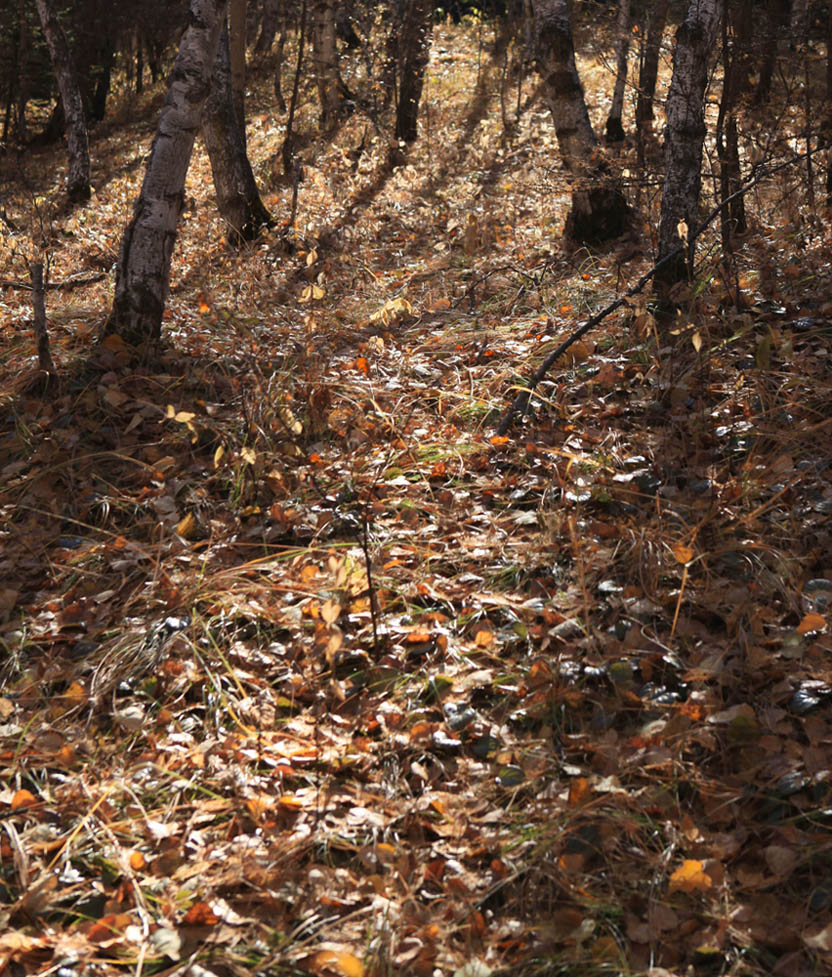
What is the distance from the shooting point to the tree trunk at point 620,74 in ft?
35.6

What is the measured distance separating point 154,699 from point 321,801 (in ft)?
2.75

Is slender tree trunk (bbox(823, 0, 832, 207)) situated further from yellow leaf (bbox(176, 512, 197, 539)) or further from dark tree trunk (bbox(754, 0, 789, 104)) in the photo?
yellow leaf (bbox(176, 512, 197, 539))

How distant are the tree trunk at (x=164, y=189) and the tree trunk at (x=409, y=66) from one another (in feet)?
25.3

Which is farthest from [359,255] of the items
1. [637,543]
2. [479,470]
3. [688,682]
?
[688,682]

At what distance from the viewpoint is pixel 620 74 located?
10.9m

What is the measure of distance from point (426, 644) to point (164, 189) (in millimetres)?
3575

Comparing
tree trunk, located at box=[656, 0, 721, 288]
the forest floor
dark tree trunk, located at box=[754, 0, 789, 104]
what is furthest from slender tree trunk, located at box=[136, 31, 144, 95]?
tree trunk, located at box=[656, 0, 721, 288]

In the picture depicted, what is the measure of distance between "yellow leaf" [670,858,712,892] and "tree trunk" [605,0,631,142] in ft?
33.8

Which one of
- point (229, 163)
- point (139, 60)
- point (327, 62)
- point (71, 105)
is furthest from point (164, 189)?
point (139, 60)

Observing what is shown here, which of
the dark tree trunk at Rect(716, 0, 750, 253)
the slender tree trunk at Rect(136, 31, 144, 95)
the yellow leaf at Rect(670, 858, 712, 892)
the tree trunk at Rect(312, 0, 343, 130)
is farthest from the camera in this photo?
the slender tree trunk at Rect(136, 31, 144, 95)

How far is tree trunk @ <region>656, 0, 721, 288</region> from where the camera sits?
203 inches

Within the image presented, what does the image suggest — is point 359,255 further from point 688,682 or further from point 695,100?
point 688,682

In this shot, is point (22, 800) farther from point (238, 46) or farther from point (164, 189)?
point (238, 46)

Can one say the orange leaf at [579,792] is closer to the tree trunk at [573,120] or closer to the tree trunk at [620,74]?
the tree trunk at [573,120]
